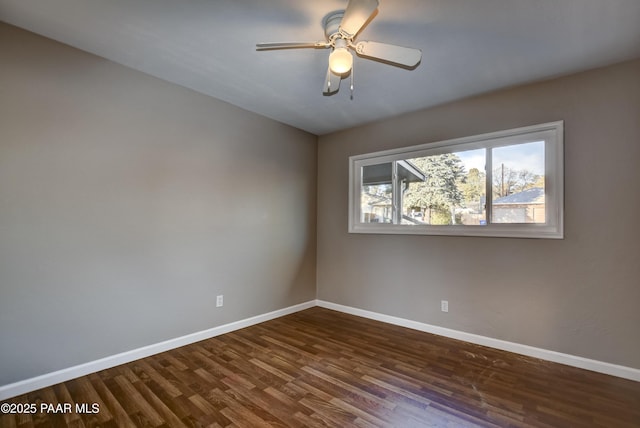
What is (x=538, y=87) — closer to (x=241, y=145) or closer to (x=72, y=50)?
(x=241, y=145)

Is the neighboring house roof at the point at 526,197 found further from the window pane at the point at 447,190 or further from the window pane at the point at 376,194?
the window pane at the point at 376,194

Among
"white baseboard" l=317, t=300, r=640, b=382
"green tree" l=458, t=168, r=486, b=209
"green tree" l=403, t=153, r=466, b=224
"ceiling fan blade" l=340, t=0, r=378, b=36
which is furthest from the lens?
"green tree" l=403, t=153, r=466, b=224

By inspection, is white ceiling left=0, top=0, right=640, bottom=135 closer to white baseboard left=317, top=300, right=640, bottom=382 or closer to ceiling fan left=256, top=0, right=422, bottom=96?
ceiling fan left=256, top=0, right=422, bottom=96

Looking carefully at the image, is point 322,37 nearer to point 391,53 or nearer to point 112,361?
point 391,53

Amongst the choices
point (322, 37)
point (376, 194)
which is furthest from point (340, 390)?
point (322, 37)

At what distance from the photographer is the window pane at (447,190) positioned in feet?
10.2

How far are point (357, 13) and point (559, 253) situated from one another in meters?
2.57

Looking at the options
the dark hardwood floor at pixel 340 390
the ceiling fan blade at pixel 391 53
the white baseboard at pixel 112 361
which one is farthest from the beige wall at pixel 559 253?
the white baseboard at pixel 112 361

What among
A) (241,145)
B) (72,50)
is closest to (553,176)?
(241,145)

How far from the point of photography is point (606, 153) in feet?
7.93

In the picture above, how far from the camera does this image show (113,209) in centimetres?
247

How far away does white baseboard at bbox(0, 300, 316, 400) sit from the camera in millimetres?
2029

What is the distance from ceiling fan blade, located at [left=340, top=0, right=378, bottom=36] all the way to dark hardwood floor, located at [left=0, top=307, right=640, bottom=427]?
2291mm

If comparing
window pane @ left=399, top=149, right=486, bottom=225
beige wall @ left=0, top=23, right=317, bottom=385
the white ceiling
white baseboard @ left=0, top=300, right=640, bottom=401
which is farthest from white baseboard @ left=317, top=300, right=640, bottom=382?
the white ceiling
